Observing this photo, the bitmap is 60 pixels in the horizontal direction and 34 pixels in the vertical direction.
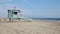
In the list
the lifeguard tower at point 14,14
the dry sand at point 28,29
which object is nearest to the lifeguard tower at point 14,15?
the lifeguard tower at point 14,14

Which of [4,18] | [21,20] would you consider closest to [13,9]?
[21,20]

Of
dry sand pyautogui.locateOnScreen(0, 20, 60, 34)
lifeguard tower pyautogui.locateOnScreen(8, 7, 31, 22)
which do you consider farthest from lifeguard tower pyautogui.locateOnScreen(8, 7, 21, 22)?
Answer: dry sand pyautogui.locateOnScreen(0, 20, 60, 34)

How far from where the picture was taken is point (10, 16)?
2995 centimetres

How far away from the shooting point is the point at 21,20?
30766 mm

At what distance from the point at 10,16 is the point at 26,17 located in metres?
3.31

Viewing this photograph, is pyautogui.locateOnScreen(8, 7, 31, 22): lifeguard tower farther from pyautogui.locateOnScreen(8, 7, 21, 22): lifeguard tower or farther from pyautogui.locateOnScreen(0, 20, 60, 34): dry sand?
pyautogui.locateOnScreen(0, 20, 60, 34): dry sand

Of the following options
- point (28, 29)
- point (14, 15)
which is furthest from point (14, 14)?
point (28, 29)

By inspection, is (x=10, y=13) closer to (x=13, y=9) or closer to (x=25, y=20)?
(x=13, y=9)

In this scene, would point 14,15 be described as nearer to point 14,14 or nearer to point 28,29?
point 14,14

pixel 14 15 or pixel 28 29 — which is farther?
pixel 14 15

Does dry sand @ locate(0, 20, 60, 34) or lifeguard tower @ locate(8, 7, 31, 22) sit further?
lifeguard tower @ locate(8, 7, 31, 22)

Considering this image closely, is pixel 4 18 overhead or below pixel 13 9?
below

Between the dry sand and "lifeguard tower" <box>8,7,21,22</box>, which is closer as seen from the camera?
the dry sand

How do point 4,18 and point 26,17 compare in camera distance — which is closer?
point 26,17
